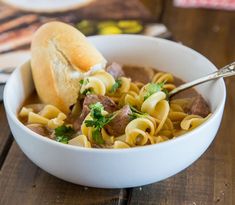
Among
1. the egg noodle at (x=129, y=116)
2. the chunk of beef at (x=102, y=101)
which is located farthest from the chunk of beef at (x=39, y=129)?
the chunk of beef at (x=102, y=101)

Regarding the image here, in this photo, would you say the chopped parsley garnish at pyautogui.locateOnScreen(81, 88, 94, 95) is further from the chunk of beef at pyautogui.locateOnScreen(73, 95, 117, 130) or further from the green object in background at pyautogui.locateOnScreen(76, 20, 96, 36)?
the green object in background at pyautogui.locateOnScreen(76, 20, 96, 36)

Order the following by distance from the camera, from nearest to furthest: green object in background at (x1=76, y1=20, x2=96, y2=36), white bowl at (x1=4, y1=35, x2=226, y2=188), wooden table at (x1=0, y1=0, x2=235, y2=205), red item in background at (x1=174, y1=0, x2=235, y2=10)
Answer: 1. white bowl at (x1=4, y1=35, x2=226, y2=188)
2. wooden table at (x1=0, y1=0, x2=235, y2=205)
3. green object in background at (x1=76, y1=20, x2=96, y2=36)
4. red item in background at (x1=174, y1=0, x2=235, y2=10)

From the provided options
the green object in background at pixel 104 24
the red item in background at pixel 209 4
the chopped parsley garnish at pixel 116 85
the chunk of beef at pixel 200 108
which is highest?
the chopped parsley garnish at pixel 116 85

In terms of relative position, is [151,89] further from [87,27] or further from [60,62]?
[87,27]

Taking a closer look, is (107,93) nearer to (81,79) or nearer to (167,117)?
(81,79)

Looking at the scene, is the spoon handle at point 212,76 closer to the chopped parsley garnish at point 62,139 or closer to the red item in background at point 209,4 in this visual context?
the chopped parsley garnish at point 62,139

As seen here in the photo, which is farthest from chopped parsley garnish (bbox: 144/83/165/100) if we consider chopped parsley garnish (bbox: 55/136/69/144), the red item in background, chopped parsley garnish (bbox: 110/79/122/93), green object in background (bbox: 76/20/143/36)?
the red item in background
